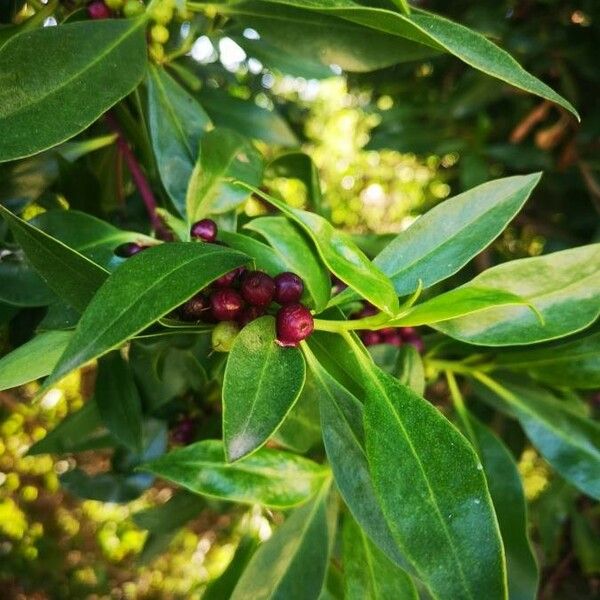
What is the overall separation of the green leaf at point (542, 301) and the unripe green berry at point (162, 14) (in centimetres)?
40

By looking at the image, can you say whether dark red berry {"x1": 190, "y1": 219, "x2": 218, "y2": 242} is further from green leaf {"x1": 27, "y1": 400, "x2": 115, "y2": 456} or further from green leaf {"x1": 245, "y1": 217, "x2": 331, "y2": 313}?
green leaf {"x1": 27, "y1": 400, "x2": 115, "y2": 456}

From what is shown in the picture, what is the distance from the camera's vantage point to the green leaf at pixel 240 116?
967mm

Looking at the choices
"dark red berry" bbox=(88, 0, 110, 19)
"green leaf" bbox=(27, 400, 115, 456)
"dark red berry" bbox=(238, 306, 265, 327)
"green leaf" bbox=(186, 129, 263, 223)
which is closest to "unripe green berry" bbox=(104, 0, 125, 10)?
"dark red berry" bbox=(88, 0, 110, 19)

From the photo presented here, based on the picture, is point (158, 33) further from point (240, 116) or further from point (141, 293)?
point (141, 293)

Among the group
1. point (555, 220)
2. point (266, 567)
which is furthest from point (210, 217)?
point (555, 220)

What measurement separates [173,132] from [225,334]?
0.99ft

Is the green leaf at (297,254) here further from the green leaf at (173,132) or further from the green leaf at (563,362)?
the green leaf at (563,362)

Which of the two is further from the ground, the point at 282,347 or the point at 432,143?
the point at 282,347

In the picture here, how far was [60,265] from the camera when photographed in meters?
0.47

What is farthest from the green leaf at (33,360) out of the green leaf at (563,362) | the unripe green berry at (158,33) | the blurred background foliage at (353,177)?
the green leaf at (563,362)

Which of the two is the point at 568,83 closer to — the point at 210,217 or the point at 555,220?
the point at 555,220

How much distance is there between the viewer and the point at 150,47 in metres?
0.74

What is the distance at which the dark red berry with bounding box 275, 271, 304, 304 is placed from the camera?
0.50 m

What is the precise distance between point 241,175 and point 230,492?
0.98ft
